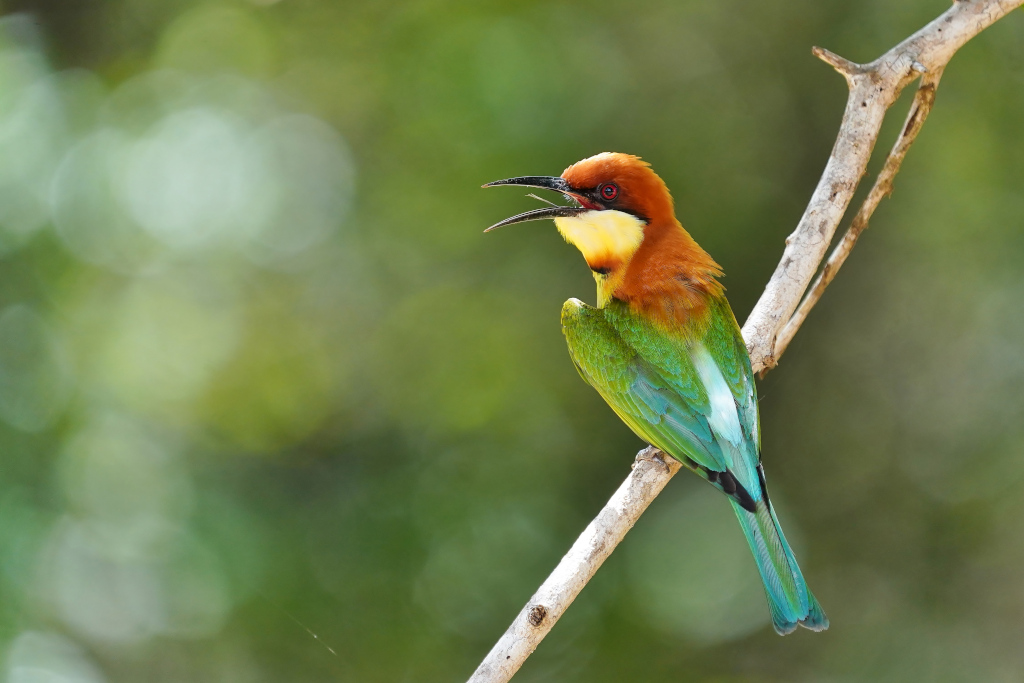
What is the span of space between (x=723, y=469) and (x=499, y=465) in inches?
117

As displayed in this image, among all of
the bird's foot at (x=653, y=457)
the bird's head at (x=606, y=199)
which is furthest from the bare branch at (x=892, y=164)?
the bird's foot at (x=653, y=457)

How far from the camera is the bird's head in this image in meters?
2.37

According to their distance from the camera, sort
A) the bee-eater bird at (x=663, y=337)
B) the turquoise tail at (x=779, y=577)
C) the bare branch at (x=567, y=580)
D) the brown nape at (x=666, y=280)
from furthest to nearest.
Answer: the brown nape at (x=666, y=280)
the bee-eater bird at (x=663, y=337)
the turquoise tail at (x=779, y=577)
the bare branch at (x=567, y=580)

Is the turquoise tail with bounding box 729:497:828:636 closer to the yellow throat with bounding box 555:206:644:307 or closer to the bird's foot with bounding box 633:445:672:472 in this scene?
the bird's foot with bounding box 633:445:672:472

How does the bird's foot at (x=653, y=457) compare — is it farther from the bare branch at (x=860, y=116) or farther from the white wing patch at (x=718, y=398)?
the bare branch at (x=860, y=116)

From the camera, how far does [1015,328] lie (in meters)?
4.80

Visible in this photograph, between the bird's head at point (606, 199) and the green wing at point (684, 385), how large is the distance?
24 cm

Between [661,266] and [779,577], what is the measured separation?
0.86 metres

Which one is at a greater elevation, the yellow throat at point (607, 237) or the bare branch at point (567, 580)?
the yellow throat at point (607, 237)

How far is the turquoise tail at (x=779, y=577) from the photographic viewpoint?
2.11 m

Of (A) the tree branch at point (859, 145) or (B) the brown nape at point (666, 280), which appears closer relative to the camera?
(A) the tree branch at point (859, 145)

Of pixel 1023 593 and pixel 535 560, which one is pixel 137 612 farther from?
pixel 1023 593

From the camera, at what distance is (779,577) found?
7.12 ft

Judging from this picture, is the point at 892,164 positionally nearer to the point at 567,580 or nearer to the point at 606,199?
the point at 606,199
